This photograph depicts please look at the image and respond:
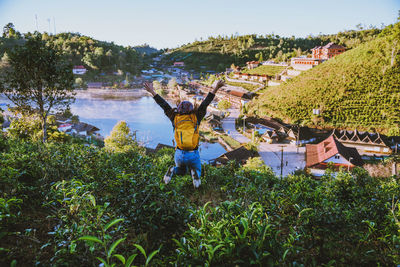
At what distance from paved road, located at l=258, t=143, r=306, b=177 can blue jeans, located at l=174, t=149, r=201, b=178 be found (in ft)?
65.2

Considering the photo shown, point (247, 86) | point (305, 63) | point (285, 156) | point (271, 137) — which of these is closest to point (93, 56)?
point (247, 86)

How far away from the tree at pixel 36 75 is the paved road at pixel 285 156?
18.7 m

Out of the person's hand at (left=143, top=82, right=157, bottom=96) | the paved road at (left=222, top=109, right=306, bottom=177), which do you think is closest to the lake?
the paved road at (left=222, top=109, right=306, bottom=177)

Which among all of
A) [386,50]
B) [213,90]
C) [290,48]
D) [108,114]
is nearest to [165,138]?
[108,114]

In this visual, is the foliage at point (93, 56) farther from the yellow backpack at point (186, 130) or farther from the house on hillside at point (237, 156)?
the yellow backpack at point (186, 130)

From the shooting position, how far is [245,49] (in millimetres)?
103875

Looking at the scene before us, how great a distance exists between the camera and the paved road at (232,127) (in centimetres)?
3269

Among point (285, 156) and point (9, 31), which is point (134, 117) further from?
point (9, 31)

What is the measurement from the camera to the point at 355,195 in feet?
12.4

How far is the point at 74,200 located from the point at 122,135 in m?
17.3

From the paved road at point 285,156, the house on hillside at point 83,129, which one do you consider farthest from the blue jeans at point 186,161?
the house on hillside at point 83,129

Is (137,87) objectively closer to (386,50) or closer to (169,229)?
(386,50)

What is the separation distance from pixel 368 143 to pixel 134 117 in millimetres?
36060

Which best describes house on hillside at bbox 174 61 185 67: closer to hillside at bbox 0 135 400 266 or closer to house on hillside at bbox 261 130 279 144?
house on hillside at bbox 261 130 279 144
